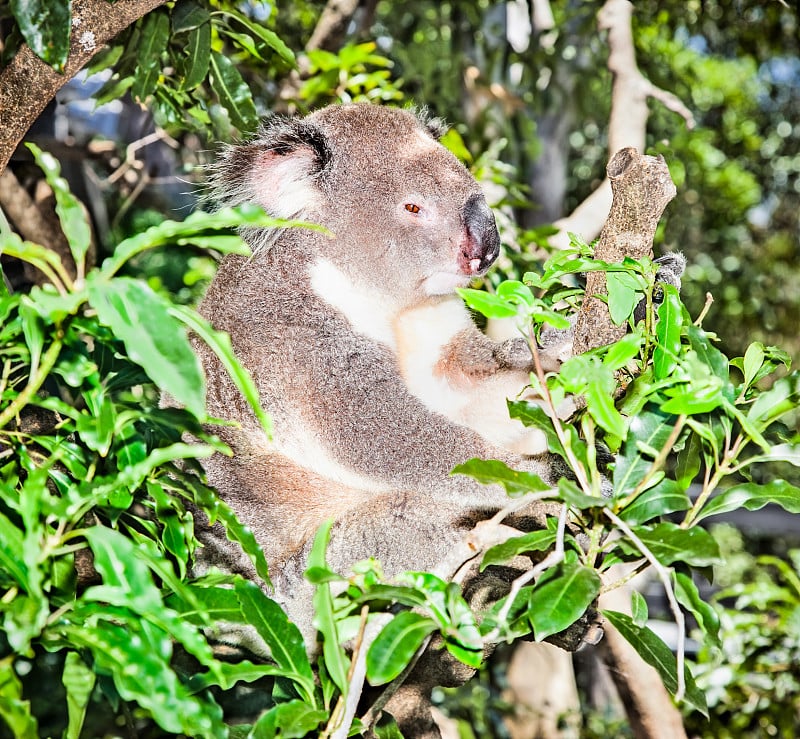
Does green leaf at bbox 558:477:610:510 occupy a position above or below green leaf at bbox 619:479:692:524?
above

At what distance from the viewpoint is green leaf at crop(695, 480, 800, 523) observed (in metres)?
1.24

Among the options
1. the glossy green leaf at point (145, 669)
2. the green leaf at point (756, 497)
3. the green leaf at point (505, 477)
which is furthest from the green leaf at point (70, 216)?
the green leaf at point (756, 497)

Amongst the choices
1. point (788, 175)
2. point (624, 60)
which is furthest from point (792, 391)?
point (788, 175)

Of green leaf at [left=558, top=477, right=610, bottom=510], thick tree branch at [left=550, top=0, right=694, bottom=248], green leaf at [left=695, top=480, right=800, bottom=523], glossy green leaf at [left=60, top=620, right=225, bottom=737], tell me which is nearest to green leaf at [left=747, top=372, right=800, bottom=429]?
green leaf at [left=695, top=480, right=800, bottom=523]

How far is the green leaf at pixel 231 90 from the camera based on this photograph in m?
2.45

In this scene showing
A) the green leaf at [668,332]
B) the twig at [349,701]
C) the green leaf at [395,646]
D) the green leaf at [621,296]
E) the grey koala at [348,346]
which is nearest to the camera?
the green leaf at [395,646]

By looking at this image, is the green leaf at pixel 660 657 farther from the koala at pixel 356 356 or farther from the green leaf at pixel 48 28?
the green leaf at pixel 48 28

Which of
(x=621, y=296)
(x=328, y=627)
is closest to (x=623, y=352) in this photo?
(x=621, y=296)

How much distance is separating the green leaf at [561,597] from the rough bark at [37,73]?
1.37 meters

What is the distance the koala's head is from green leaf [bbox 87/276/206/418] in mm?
1507

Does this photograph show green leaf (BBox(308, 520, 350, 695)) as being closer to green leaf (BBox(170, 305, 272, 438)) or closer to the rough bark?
green leaf (BBox(170, 305, 272, 438))

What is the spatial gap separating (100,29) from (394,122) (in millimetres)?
1030

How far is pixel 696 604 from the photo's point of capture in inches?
47.4

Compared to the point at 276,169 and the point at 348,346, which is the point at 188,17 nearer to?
the point at 276,169
